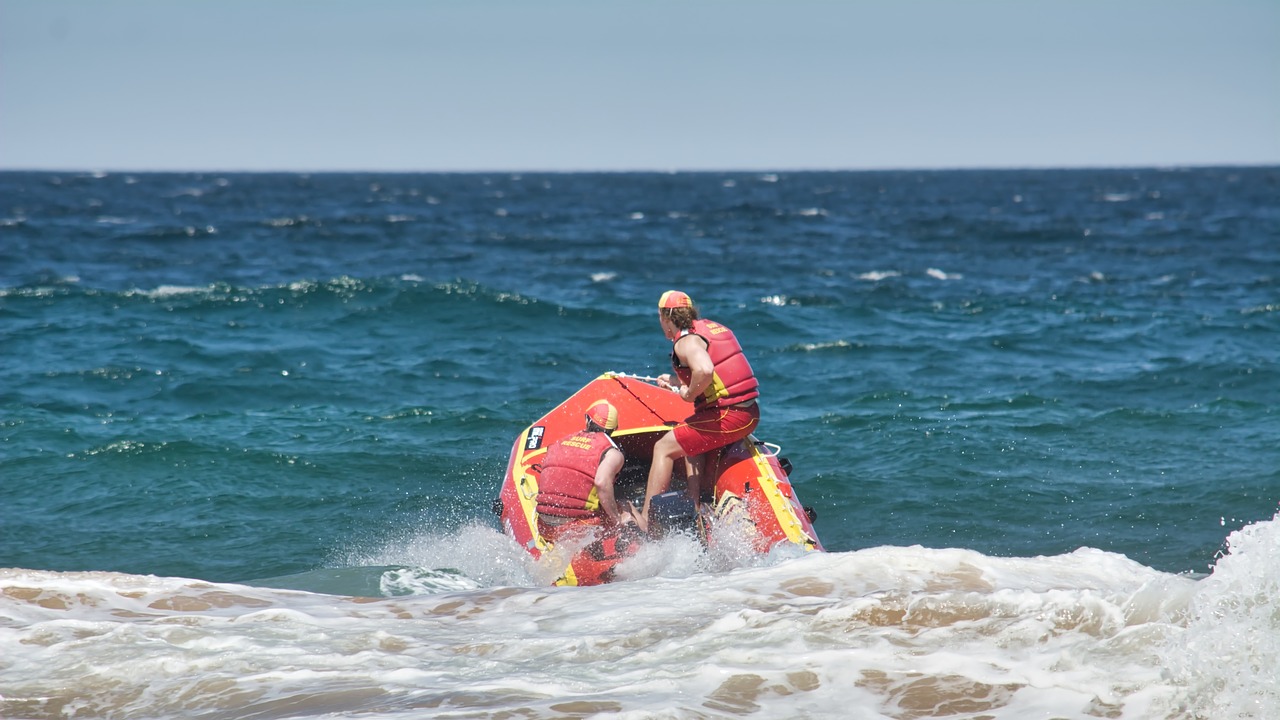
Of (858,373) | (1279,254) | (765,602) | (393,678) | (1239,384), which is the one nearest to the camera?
(393,678)

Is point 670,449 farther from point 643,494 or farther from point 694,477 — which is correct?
point 643,494

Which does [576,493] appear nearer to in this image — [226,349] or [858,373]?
[858,373]

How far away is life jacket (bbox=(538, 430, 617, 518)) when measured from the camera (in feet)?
24.6

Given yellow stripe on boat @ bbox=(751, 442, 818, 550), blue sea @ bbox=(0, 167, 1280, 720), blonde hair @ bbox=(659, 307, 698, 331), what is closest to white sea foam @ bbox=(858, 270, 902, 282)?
blue sea @ bbox=(0, 167, 1280, 720)

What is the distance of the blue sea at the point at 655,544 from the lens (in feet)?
16.2

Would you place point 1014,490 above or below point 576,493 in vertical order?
below

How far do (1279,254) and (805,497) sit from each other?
24.3 meters

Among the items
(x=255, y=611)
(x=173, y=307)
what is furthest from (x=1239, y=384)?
(x=173, y=307)

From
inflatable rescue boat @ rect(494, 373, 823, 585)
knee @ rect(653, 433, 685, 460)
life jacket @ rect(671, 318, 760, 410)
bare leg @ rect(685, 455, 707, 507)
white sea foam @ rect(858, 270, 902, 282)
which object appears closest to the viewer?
inflatable rescue boat @ rect(494, 373, 823, 585)

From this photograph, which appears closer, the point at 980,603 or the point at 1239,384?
the point at 980,603

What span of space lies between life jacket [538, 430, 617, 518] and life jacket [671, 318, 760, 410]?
70 cm

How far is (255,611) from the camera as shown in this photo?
6.23m

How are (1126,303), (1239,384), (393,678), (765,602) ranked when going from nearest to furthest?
(393,678)
(765,602)
(1239,384)
(1126,303)

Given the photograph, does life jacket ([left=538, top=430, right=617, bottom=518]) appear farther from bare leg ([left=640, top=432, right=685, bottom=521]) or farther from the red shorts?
the red shorts
